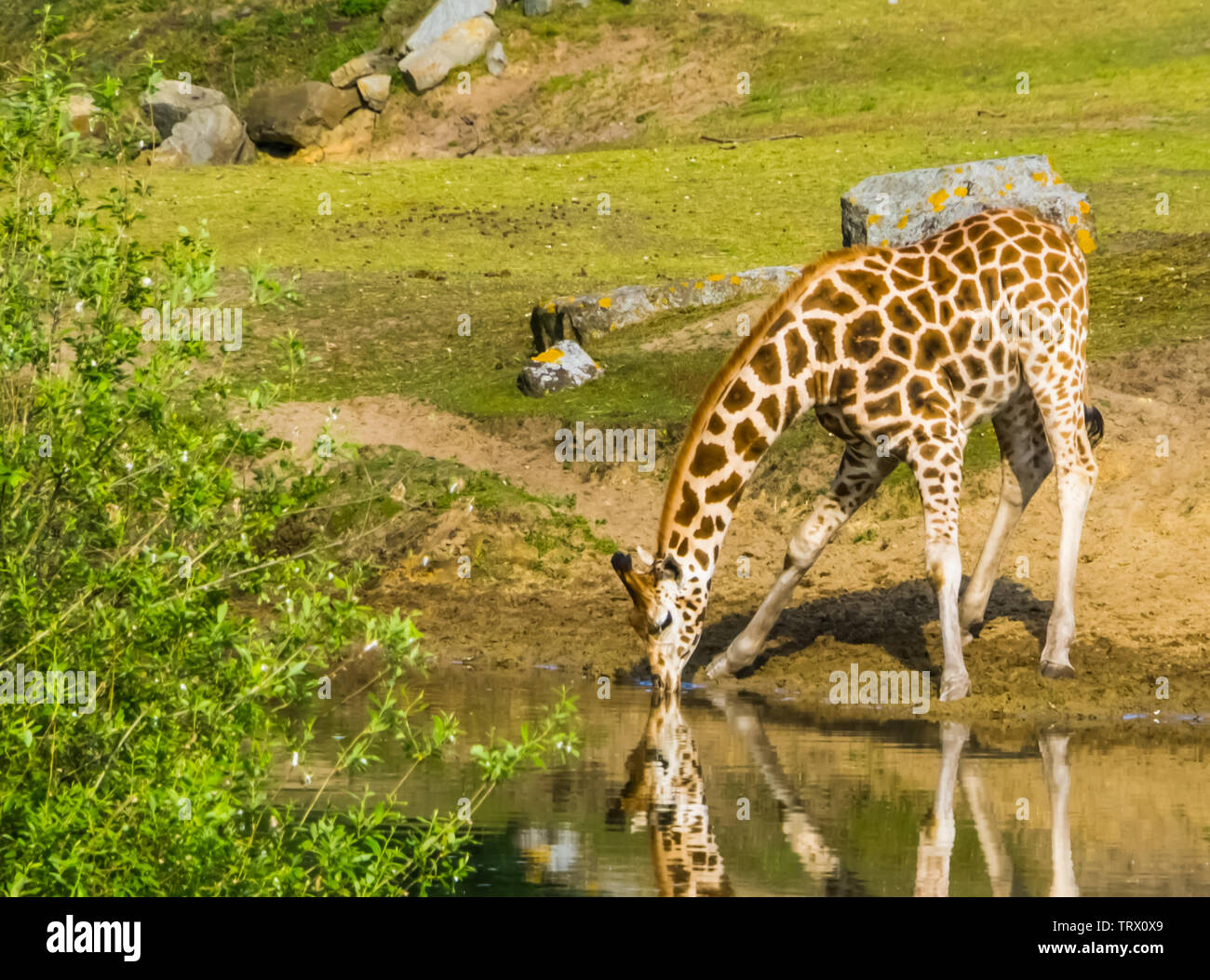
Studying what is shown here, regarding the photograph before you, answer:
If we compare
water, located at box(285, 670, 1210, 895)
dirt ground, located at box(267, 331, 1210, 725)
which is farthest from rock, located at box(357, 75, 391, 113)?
water, located at box(285, 670, 1210, 895)

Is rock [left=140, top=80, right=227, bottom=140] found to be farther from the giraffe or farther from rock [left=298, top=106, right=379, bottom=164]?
the giraffe

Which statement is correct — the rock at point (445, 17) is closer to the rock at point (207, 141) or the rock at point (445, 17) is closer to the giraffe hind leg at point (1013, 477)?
the rock at point (207, 141)

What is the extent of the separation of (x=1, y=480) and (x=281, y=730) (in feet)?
4.73

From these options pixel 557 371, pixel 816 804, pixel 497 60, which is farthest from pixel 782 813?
pixel 497 60

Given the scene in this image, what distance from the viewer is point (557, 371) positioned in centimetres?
2103

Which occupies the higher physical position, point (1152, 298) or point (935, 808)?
point (1152, 298)

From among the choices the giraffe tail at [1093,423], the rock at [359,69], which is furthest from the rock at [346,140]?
the giraffe tail at [1093,423]

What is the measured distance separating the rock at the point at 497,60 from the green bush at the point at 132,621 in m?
41.0

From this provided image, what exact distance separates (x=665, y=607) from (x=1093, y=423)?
4.02m

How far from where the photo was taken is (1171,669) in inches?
515

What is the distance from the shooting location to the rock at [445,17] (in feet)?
156
